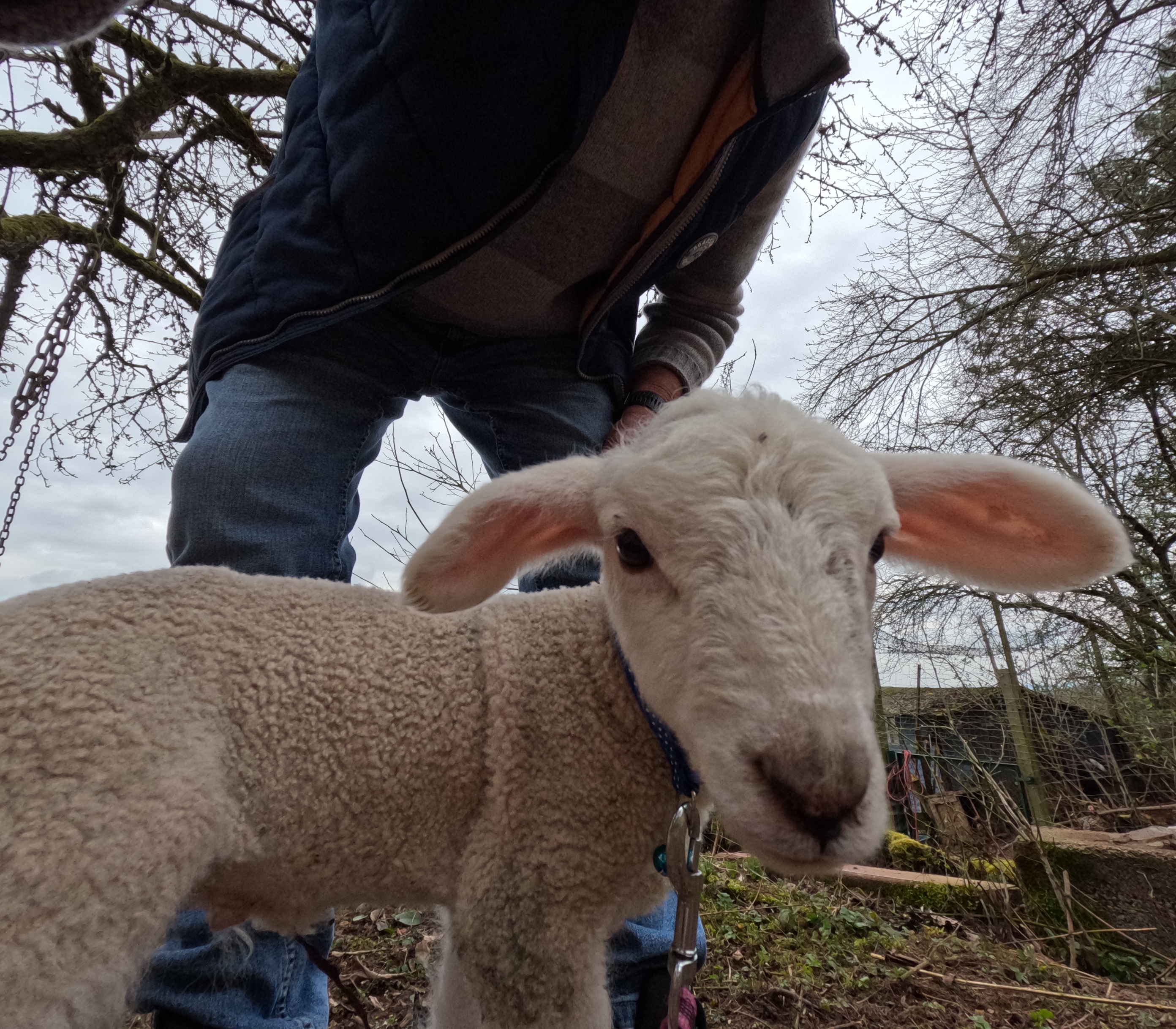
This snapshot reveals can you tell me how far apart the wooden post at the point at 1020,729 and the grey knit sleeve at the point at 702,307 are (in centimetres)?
302

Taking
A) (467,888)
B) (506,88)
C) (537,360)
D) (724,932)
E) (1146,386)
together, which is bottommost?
(724,932)

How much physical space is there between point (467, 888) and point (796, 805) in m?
0.68

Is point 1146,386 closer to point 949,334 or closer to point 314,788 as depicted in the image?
point 949,334

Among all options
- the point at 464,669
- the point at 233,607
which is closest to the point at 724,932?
the point at 464,669

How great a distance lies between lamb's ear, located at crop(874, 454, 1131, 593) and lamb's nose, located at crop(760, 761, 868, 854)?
0.74 meters

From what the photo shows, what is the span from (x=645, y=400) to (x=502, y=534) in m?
0.74

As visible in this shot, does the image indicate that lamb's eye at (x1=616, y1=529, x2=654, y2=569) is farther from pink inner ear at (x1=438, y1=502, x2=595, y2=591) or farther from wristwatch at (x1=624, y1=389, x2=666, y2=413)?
wristwatch at (x1=624, y1=389, x2=666, y2=413)

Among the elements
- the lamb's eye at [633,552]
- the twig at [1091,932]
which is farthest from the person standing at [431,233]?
the twig at [1091,932]

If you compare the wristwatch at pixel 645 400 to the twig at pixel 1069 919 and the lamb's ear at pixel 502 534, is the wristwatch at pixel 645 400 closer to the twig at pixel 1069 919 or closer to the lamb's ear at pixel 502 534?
the lamb's ear at pixel 502 534

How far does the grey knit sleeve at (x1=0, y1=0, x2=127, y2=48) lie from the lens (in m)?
0.66

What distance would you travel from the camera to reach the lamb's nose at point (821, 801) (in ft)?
2.49

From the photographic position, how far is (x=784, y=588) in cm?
92

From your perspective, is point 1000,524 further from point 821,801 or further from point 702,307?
point 702,307

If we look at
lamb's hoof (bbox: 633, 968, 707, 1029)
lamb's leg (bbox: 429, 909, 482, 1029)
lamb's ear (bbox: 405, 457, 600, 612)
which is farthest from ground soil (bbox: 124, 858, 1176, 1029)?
lamb's ear (bbox: 405, 457, 600, 612)
